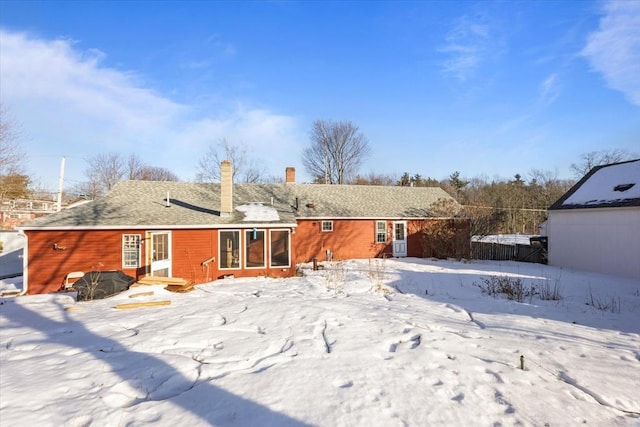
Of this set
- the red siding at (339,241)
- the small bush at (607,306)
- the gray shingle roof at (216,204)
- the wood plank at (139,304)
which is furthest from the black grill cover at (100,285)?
the small bush at (607,306)

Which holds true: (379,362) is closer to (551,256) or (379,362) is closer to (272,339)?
(272,339)

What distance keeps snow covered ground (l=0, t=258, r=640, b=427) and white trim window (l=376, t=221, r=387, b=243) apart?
11.5 m

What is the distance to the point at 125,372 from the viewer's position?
4227 mm

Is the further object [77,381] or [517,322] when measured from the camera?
[517,322]

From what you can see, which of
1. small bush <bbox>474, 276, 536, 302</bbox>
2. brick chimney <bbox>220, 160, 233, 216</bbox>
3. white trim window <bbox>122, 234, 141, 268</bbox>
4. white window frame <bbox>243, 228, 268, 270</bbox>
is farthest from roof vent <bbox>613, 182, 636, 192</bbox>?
white trim window <bbox>122, 234, 141, 268</bbox>

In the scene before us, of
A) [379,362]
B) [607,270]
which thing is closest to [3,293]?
[379,362]

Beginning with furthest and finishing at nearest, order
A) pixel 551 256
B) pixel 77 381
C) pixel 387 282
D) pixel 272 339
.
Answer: pixel 551 256 < pixel 387 282 < pixel 272 339 < pixel 77 381

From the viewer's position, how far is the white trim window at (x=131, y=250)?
12898mm

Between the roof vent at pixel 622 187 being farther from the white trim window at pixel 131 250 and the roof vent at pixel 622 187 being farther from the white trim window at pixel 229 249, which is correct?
the white trim window at pixel 131 250

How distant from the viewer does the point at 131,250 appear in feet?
42.6

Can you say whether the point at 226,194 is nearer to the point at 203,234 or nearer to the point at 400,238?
the point at 203,234

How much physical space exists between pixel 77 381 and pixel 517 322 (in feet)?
23.1

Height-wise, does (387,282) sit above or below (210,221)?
below

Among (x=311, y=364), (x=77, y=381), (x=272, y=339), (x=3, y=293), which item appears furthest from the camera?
(x=3, y=293)
